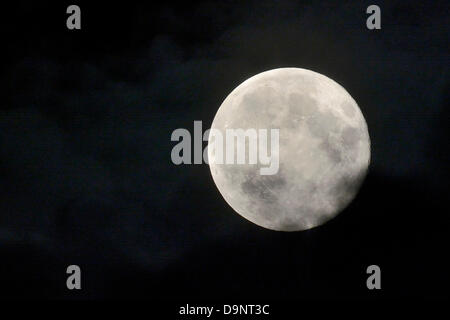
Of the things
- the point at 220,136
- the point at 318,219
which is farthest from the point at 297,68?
the point at 318,219

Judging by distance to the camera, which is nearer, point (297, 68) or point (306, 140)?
point (306, 140)

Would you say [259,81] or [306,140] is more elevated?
[259,81]

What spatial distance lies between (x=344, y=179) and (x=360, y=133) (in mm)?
927

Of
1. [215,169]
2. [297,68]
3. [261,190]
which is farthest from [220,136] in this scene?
[297,68]

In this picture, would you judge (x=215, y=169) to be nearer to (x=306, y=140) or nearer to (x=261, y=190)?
(x=261, y=190)

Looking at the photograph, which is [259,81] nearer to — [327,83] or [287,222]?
[327,83]

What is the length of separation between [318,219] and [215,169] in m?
2.15

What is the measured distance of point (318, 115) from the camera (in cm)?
940

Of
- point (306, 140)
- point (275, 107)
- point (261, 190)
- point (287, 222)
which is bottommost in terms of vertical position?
point (287, 222)

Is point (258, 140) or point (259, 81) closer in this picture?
point (258, 140)

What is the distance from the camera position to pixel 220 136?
33.1ft

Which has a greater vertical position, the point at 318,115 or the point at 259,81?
the point at 259,81

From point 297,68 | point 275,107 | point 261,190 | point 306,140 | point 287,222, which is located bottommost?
point 287,222

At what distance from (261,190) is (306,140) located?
1.24 meters
